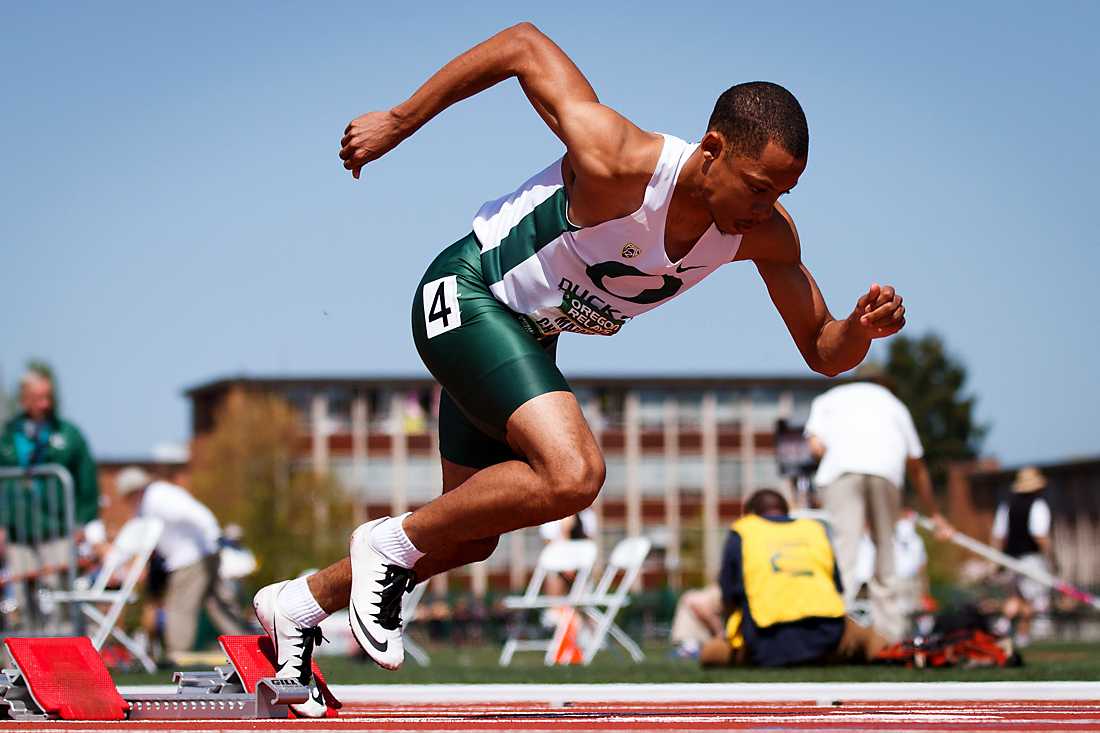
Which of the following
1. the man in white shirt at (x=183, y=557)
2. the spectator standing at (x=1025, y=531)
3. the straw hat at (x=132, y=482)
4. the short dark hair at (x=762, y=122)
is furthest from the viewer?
the spectator standing at (x=1025, y=531)

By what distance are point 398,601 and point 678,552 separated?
113 m

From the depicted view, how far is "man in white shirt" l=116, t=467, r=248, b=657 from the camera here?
1521 centimetres

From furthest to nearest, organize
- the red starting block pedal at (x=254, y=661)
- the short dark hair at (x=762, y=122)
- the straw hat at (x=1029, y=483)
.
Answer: the straw hat at (x=1029, y=483) < the red starting block pedal at (x=254, y=661) < the short dark hair at (x=762, y=122)

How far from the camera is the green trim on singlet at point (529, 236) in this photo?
561cm

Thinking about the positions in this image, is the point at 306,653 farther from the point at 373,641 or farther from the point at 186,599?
the point at 186,599

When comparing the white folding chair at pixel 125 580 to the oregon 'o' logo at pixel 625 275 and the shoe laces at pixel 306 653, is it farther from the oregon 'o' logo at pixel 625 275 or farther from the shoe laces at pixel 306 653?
the oregon 'o' logo at pixel 625 275

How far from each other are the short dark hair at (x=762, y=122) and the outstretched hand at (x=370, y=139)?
1.06m

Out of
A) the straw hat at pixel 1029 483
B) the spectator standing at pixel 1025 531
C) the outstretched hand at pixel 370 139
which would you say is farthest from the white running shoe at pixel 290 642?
the straw hat at pixel 1029 483

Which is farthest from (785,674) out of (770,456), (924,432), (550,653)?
(770,456)

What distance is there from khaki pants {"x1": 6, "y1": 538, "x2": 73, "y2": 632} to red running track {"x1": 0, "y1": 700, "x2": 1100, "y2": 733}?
20.4ft

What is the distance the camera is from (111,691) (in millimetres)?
5609

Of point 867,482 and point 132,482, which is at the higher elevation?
point 867,482

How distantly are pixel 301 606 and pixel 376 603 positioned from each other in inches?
14.5

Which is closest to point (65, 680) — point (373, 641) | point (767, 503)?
point (373, 641)
